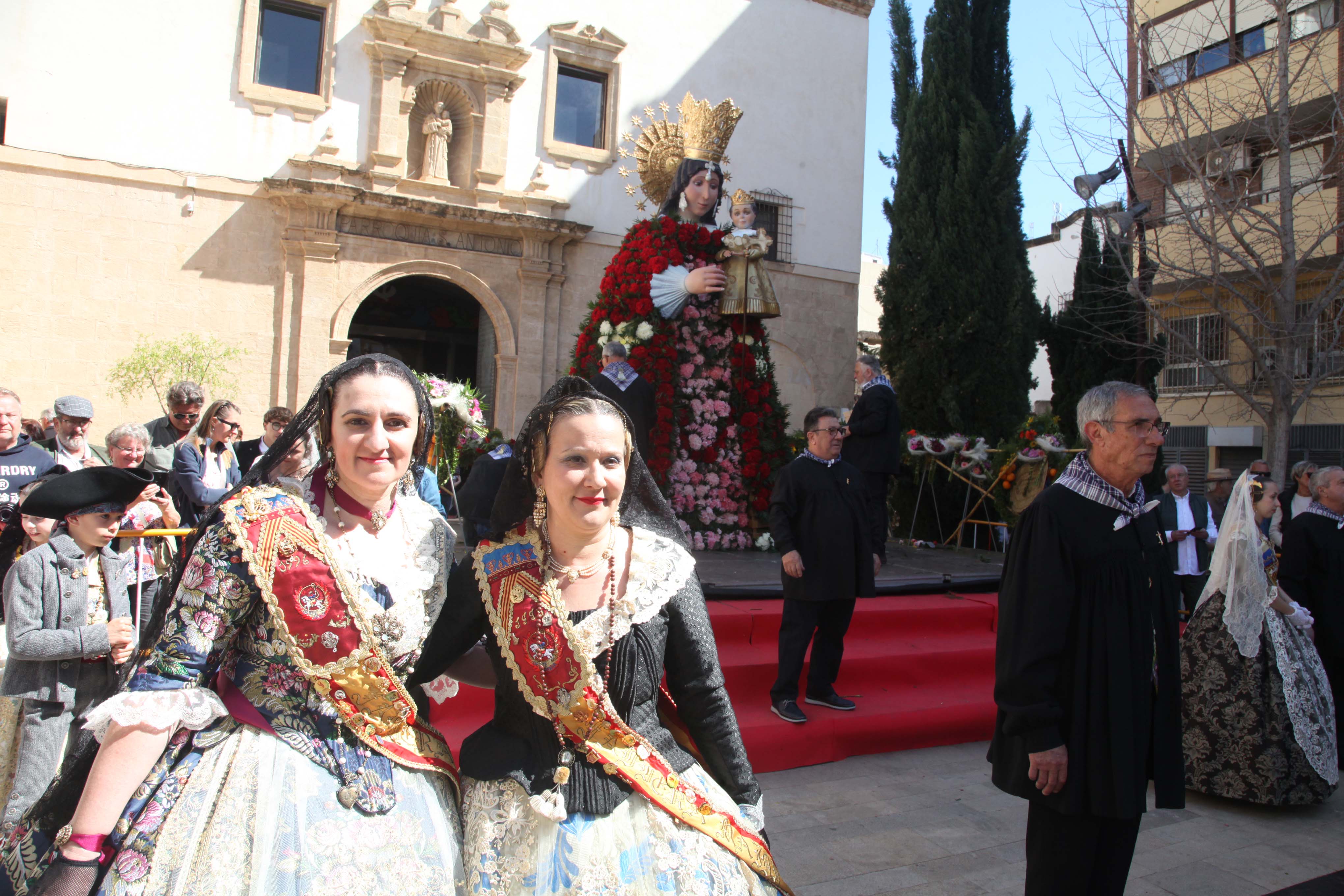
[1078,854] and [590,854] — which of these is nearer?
[590,854]

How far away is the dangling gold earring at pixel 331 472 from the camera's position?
1.91 m

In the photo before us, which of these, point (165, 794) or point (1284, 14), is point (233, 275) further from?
point (1284, 14)

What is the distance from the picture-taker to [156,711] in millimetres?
1561

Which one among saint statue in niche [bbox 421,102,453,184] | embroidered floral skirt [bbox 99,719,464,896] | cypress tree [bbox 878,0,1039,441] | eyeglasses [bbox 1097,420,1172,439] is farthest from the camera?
saint statue in niche [bbox 421,102,453,184]

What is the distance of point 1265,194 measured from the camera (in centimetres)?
1022

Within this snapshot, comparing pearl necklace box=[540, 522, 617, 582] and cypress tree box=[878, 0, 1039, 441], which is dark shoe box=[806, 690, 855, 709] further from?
cypress tree box=[878, 0, 1039, 441]

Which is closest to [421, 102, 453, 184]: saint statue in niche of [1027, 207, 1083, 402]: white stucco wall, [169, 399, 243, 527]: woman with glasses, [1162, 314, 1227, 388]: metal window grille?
[169, 399, 243, 527]: woman with glasses

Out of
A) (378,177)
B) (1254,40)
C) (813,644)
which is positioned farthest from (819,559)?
Answer: (1254,40)

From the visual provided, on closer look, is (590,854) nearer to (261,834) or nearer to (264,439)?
(261,834)

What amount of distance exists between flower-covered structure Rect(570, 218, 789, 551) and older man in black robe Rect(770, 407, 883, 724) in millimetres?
2139

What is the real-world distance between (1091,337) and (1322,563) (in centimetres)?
1121

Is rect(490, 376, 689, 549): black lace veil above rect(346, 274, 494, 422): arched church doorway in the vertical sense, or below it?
below

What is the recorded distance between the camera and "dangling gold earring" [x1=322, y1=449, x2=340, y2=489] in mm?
1912

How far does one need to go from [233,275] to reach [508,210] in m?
4.38
